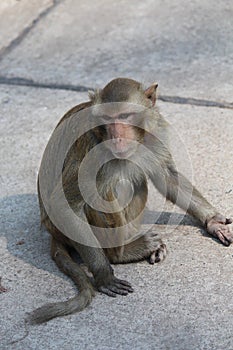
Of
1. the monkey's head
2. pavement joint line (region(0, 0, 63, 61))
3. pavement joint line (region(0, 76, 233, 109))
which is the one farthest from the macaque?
pavement joint line (region(0, 0, 63, 61))

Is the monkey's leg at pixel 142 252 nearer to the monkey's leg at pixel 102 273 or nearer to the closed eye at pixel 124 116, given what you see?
the monkey's leg at pixel 102 273

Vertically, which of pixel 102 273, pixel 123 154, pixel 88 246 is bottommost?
pixel 102 273

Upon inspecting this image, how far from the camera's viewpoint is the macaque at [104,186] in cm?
404

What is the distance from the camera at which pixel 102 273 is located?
413 centimetres

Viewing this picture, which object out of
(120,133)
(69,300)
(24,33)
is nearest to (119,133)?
(120,133)

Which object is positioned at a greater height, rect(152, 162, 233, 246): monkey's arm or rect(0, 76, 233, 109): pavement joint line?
rect(152, 162, 233, 246): monkey's arm

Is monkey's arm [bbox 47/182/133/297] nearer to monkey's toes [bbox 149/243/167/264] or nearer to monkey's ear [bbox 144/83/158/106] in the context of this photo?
monkey's toes [bbox 149/243/167/264]

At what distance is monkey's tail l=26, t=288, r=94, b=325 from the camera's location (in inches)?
154

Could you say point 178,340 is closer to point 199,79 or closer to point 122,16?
point 199,79

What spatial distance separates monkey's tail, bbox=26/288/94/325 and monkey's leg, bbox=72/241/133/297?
0.13 meters

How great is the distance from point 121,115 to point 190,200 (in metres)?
0.79

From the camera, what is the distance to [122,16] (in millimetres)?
7145

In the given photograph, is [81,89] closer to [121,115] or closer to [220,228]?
[220,228]

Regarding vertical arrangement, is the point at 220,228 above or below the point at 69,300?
below
